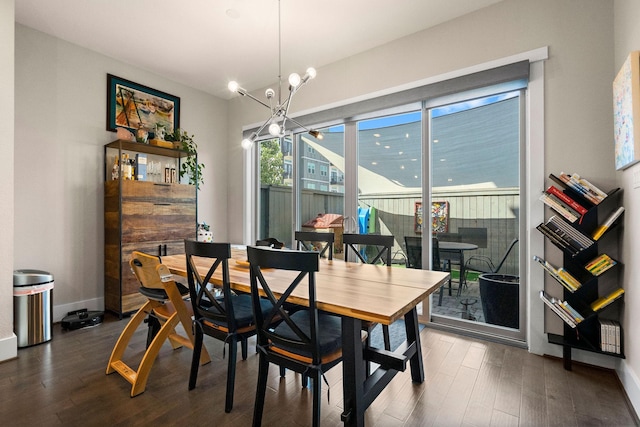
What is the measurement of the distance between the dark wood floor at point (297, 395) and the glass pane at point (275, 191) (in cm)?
217

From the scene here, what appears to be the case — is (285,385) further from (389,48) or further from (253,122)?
(253,122)

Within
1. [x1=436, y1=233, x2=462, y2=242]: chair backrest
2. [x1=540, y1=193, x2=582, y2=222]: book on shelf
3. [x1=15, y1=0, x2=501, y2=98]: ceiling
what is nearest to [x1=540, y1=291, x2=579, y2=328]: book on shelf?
[x1=540, y1=193, x2=582, y2=222]: book on shelf

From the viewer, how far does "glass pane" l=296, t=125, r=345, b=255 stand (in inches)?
148

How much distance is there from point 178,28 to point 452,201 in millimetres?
3165

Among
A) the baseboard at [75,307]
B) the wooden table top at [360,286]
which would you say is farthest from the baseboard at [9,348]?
the wooden table top at [360,286]

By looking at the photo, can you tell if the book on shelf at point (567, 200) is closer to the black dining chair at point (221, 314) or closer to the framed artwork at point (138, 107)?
the black dining chair at point (221, 314)

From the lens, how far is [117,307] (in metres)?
3.25

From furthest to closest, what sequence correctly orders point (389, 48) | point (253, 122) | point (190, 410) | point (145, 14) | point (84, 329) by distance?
point (253, 122)
point (389, 48)
point (84, 329)
point (145, 14)
point (190, 410)

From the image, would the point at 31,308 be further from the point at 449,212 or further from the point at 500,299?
the point at 500,299

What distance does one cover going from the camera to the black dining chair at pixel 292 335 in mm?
1392

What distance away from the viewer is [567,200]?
2.16 metres

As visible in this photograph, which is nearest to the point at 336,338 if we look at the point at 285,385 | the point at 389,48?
the point at 285,385

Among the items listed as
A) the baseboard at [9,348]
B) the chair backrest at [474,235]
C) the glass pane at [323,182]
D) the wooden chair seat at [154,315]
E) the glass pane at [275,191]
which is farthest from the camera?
the glass pane at [275,191]

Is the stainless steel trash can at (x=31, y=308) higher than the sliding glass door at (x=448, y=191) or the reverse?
the reverse
